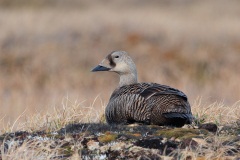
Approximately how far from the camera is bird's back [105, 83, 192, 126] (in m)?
6.01

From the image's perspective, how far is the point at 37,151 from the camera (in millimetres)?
4781

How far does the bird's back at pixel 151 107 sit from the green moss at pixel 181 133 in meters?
0.45

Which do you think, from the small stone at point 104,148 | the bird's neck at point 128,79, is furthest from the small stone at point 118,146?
the bird's neck at point 128,79

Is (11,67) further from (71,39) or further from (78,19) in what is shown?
(78,19)

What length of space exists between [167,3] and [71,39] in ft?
35.1

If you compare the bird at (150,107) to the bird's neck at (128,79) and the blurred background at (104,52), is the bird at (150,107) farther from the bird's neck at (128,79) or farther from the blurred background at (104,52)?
the blurred background at (104,52)

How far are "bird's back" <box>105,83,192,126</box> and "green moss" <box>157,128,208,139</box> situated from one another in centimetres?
45

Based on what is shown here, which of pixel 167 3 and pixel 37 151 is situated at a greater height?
pixel 167 3

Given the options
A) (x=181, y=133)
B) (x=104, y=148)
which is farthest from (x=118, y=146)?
(x=181, y=133)

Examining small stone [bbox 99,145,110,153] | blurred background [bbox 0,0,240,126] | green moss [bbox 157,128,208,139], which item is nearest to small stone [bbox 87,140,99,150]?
small stone [bbox 99,145,110,153]

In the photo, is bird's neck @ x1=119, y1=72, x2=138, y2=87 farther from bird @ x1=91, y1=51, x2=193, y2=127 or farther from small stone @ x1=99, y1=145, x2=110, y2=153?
small stone @ x1=99, y1=145, x2=110, y2=153

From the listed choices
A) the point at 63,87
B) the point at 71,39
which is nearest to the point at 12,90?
the point at 63,87

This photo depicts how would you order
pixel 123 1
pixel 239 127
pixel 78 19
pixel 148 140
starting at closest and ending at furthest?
pixel 148 140, pixel 239 127, pixel 78 19, pixel 123 1

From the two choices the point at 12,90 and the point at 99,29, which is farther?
the point at 99,29
